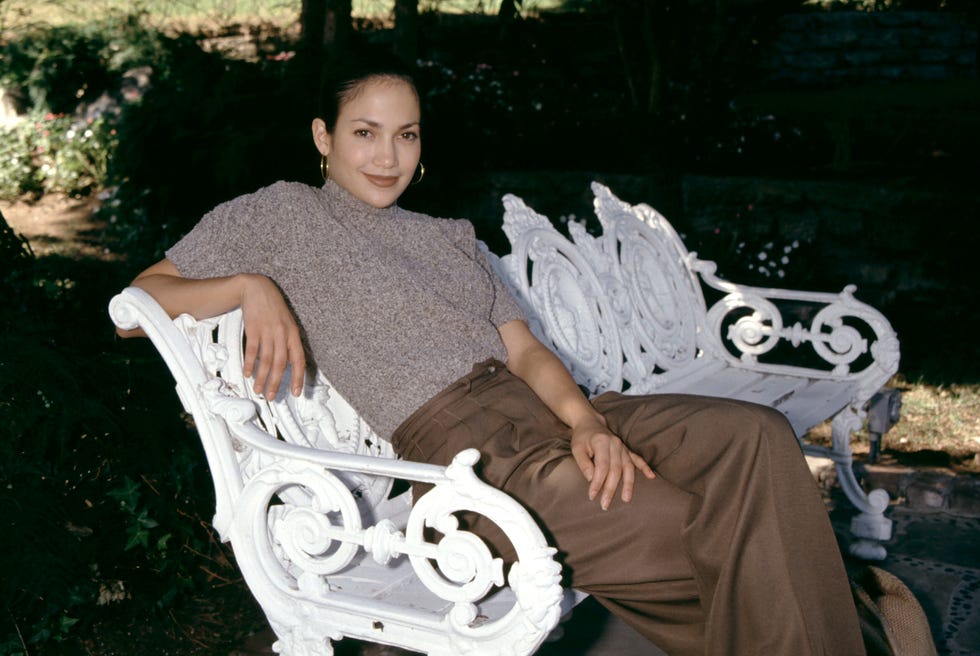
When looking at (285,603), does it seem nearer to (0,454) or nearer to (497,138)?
(0,454)

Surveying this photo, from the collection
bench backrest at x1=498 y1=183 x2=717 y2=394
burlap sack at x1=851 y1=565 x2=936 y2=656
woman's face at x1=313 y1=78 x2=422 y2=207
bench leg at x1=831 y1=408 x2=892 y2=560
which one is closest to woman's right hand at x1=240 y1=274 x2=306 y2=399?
woman's face at x1=313 y1=78 x2=422 y2=207

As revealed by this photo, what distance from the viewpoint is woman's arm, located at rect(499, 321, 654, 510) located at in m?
2.27

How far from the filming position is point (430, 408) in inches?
99.3

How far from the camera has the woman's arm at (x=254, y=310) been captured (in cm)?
232

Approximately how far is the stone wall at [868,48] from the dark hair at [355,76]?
32.4ft

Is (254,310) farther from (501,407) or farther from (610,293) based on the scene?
(610,293)

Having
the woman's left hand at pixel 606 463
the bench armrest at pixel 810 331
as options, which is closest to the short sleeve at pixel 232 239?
the woman's left hand at pixel 606 463

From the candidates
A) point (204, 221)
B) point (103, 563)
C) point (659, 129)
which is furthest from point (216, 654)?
point (659, 129)

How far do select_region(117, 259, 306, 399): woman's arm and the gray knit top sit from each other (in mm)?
72

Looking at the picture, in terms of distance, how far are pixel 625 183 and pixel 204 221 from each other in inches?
226

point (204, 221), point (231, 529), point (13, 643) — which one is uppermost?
point (204, 221)

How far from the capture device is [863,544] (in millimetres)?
4012

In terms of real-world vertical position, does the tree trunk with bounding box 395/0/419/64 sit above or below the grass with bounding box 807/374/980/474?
above

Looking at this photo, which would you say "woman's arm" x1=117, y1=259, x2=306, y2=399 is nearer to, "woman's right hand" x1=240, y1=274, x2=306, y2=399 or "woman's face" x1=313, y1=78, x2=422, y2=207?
"woman's right hand" x1=240, y1=274, x2=306, y2=399
